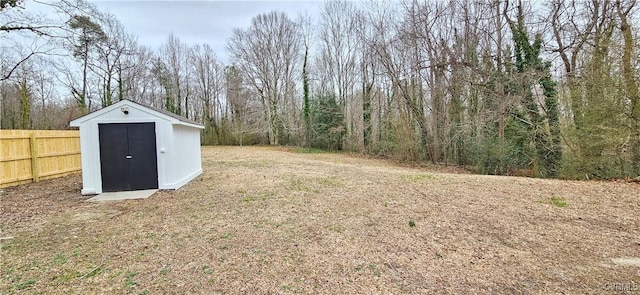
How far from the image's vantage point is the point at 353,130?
67.1 ft

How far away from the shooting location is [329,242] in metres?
3.67

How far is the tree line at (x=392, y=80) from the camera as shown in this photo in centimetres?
810

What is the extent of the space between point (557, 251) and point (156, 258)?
4.49 meters

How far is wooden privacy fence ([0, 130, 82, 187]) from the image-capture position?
23.0ft

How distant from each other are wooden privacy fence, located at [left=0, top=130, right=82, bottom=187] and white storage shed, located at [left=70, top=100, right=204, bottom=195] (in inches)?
80.1

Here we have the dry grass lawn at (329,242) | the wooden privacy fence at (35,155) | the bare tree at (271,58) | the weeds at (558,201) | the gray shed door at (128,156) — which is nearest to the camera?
the dry grass lawn at (329,242)

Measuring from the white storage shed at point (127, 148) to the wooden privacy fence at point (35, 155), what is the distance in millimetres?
2033

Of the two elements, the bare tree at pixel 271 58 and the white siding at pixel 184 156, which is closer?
the white siding at pixel 184 156

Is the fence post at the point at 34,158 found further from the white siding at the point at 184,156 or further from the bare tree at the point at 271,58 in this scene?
the bare tree at the point at 271,58

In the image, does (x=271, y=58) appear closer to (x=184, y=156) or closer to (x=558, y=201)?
(x=184, y=156)

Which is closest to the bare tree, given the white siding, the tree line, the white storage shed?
the tree line

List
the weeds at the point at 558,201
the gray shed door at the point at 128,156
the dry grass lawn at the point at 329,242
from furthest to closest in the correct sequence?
1. the gray shed door at the point at 128,156
2. the weeds at the point at 558,201
3. the dry grass lawn at the point at 329,242

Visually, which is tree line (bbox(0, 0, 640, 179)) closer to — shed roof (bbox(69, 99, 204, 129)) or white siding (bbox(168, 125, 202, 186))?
shed roof (bbox(69, 99, 204, 129))

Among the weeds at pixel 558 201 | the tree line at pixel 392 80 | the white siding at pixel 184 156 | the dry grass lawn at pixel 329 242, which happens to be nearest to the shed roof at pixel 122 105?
the white siding at pixel 184 156
